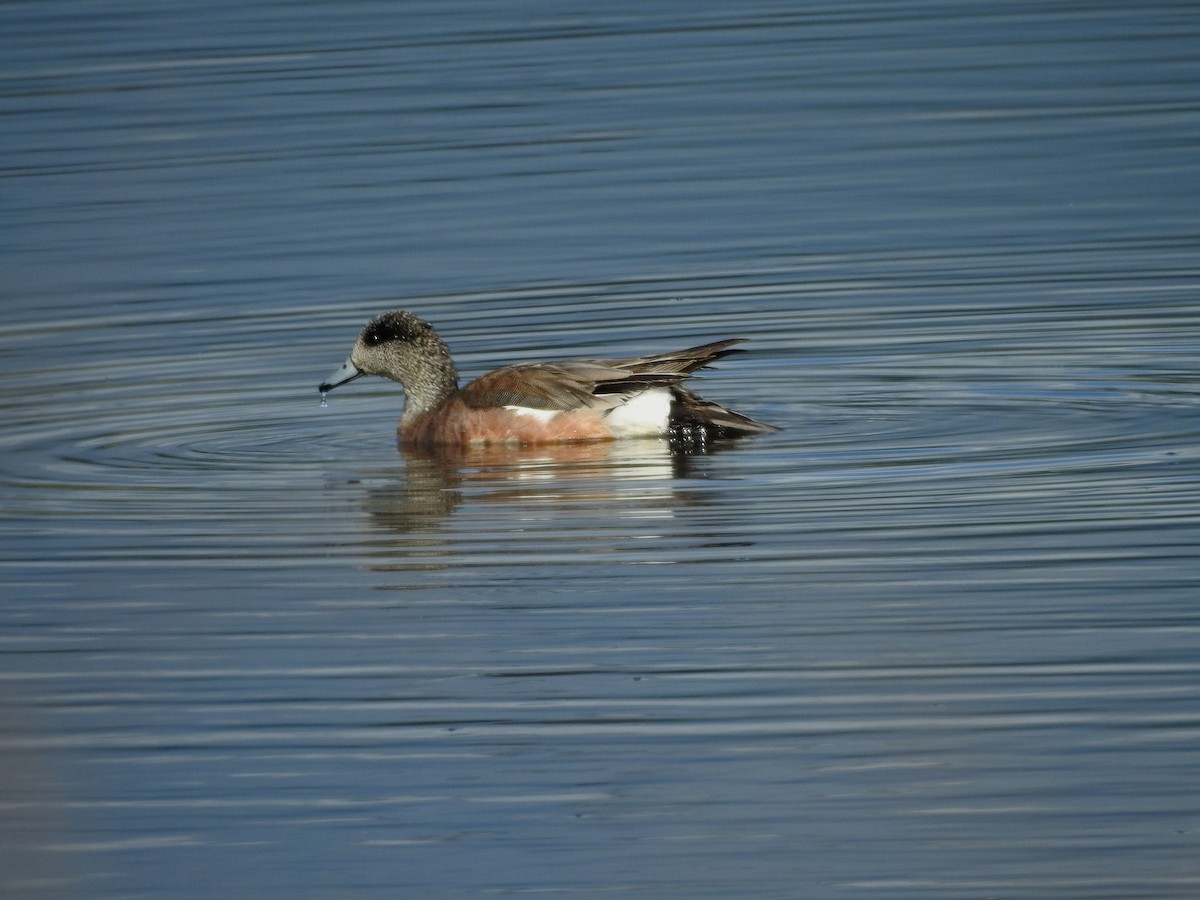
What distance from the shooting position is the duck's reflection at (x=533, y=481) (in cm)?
1020

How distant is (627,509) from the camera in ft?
32.9

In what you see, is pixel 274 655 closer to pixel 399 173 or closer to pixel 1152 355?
pixel 1152 355

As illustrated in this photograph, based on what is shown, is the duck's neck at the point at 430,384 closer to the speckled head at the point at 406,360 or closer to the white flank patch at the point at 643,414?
the speckled head at the point at 406,360

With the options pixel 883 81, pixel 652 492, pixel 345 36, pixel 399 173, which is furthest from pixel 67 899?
pixel 345 36

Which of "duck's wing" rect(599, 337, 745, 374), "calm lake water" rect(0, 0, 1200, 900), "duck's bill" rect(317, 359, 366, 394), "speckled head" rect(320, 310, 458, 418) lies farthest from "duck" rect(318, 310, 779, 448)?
"duck's bill" rect(317, 359, 366, 394)

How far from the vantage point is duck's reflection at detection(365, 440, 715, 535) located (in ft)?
33.5

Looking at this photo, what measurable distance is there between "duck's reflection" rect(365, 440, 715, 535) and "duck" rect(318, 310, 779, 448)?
0.20 ft

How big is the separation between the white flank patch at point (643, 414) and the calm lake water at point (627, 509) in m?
0.37

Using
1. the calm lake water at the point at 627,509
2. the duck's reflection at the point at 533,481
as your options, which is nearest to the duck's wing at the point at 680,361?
the duck's reflection at the point at 533,481

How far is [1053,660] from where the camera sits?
744 centimetres

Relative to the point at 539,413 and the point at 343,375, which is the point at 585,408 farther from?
the point at 343,375

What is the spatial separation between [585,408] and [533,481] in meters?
0.96

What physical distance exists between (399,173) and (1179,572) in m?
13.1

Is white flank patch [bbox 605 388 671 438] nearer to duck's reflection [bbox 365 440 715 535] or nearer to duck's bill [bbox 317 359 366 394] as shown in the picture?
duck's reflection [bbox 365 440 715 535]
